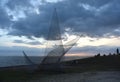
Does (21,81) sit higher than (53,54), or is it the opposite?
(53,54)

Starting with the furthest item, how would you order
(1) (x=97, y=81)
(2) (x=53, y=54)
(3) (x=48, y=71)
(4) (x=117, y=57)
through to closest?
(4) (x=117, y=57), (3) (x=48, y=71), (2) (x=53, y=54), (1) (x=97, y=81)

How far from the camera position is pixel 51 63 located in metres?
34.6

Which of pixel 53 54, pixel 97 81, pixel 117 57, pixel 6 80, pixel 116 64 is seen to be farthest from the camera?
pixel 117 57

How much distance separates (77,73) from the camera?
1345 inches

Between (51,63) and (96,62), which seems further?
(96,62)

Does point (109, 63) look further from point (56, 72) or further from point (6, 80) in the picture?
point (6, 80)

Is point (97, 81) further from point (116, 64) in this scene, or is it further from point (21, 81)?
point (116, 64)

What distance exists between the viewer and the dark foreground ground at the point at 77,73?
93.1 feet

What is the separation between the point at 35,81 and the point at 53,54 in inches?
243

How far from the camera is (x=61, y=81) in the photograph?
2680 centimetres

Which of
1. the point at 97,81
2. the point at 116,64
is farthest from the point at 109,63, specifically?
the point at 97,81

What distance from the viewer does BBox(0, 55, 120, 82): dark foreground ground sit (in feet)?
93.1

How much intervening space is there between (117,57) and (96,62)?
3.69 m

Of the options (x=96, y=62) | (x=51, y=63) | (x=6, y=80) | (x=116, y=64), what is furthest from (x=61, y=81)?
(x=96, y=62)
